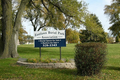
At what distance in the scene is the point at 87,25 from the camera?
15.3 metres

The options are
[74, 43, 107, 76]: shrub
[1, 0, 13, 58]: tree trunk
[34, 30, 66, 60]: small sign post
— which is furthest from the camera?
[1, 0, 13, 58]: tree trunk

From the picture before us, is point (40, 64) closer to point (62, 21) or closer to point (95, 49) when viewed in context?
point (95, 49)

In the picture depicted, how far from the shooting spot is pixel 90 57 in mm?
5566

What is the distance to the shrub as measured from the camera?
557 centimetres

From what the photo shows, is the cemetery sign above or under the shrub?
above

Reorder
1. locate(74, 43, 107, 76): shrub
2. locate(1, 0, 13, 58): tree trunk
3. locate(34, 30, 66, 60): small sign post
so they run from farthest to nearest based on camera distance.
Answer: locate(1, 0, 13, 58): tree trunk
locate(34, 30, 66, 60): small sign post
locate(74, 43, 107, 76): shrub

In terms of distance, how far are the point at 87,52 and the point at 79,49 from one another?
374 millimetres

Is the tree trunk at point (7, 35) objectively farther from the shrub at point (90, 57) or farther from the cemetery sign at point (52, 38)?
the shrub at point (90, 57)

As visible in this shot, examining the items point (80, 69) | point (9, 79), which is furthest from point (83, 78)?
point (9, 79)

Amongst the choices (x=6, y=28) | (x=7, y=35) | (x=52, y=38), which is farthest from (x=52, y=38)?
(x=6, y=28)

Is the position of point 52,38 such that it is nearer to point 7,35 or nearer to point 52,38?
point 52,38

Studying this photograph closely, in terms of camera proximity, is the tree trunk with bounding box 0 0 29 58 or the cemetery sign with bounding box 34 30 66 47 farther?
the tree trunk with bounding box 0 0 29 58

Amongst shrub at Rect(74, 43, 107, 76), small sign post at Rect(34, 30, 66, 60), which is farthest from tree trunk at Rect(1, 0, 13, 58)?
shrub at Rect(74, 43, 107, 76)

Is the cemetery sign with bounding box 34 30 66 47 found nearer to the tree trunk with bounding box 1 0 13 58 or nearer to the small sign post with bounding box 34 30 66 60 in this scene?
the small sign post with bounding box 34 30 66 60
